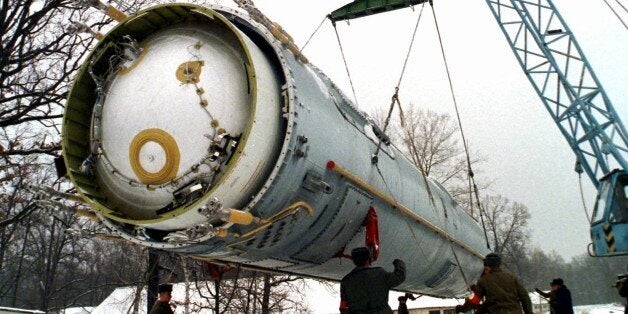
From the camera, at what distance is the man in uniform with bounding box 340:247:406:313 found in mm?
4473

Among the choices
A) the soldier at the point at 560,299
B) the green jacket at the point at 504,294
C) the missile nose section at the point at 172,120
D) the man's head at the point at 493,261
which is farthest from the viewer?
the soldier at the point at 560,299

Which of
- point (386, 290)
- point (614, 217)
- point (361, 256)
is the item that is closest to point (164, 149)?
point (361, 256)

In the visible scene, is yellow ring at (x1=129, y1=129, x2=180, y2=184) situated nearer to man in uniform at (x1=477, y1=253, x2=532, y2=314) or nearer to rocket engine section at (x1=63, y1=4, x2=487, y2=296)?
rocket engine section at (x1=63, y1=4, x2=487, y2=296)

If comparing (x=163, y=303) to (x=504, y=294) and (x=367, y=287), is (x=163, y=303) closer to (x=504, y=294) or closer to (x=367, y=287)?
(x=367, y=287)

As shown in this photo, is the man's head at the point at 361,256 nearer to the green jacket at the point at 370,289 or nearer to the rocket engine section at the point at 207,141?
the green jacket at the point at 370,289

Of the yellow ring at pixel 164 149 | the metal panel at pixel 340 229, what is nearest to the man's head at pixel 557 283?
the metal panel at pixel 340 229

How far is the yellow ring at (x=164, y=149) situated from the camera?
3.59 m

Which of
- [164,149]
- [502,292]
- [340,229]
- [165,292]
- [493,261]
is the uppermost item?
[164,149]

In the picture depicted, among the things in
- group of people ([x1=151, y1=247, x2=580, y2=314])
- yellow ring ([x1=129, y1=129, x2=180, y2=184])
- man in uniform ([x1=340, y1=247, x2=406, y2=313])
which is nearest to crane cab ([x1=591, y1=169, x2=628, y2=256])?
group of people ([x1=151, y1=247, x2=580, y2=314])

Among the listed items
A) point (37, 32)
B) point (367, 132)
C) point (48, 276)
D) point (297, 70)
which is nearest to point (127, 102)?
point (297, 70)

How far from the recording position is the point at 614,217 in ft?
42.8

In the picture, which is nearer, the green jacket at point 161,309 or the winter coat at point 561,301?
the green jacket at point 161,309

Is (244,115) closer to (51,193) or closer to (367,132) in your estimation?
(51,193)

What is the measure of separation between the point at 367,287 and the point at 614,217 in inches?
448
